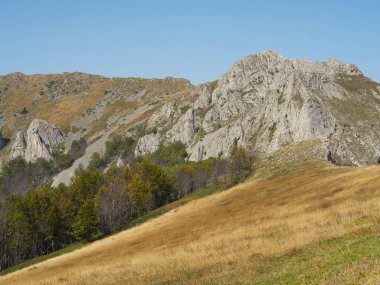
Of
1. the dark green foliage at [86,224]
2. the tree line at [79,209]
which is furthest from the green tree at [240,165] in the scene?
the dark green foliage at [86,224]

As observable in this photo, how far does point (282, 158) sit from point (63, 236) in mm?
73942

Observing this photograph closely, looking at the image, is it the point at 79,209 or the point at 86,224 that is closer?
the point at 86,224

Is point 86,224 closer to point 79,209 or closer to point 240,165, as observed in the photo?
point 79,209

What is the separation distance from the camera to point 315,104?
571 ft

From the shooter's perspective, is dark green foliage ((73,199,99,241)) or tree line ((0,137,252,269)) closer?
dark green foliage ((73,199,99,241))

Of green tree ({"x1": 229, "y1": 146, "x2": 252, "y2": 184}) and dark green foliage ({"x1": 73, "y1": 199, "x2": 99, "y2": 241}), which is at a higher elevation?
green tree ({"x1": 229, "y1": 146, "x2": 252, "y2": 184})

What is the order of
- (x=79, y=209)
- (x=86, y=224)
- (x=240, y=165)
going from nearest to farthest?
(x=86, y=224), (x=79, y=209), (x=240, y=165)

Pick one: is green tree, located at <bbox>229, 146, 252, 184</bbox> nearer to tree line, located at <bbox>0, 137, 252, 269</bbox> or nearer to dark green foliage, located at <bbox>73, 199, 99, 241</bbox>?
tree line, located at <bbox>0, 137, 252, 269</bbox>

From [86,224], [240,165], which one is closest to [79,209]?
[86,224]

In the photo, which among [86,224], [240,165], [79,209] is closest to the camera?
[86,224]

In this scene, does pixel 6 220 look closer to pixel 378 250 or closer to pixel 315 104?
pixel 378 250

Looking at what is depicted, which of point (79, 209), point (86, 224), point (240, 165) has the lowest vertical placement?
point (86, 224)

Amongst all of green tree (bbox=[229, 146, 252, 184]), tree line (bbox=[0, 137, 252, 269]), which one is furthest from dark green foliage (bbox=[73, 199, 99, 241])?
green tree (bbox=[229, 146, 252, 184])

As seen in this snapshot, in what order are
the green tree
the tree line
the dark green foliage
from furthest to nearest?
the green tree < the tree line < the dark green foliage
